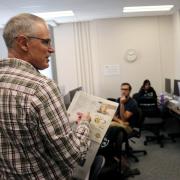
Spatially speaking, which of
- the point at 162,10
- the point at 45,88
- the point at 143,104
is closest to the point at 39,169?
the point at 45,88

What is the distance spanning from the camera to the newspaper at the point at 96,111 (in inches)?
53.7

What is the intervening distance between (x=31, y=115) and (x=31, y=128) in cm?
5

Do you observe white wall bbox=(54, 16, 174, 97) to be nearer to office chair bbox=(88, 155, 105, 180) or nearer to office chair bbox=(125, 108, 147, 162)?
office chair bbox=(125, 108, 147, 162)

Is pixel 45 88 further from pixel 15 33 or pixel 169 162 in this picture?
pixel 169 162

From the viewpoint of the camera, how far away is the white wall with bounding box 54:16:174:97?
643 cm

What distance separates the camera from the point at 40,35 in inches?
41.2

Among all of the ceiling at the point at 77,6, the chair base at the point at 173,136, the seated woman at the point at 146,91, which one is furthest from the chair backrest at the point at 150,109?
the ceiling at the point at 77,6

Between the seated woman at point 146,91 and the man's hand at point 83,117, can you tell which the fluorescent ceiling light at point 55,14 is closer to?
the seated woman at point 146,91

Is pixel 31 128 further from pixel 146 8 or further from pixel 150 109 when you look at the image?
pixel 146 8

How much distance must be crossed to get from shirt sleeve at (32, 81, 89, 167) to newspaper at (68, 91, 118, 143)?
309 mm

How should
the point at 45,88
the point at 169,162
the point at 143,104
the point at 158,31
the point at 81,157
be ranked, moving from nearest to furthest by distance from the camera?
the point at 45,88
the point at 81,157
the point at 169,162
the point at 143,104
the point at 158,31

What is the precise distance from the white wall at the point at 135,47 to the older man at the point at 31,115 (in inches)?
217

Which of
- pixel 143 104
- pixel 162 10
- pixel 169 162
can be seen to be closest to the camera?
pixel 169 162

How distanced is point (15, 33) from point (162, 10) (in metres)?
5.35
